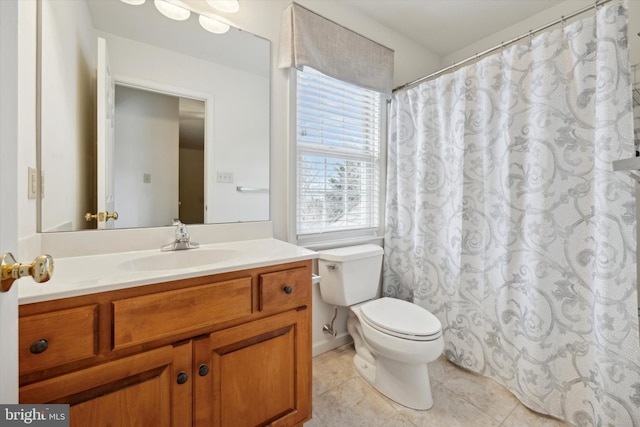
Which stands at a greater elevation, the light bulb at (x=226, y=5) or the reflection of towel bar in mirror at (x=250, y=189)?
the light bulb at (x=226, y=5)

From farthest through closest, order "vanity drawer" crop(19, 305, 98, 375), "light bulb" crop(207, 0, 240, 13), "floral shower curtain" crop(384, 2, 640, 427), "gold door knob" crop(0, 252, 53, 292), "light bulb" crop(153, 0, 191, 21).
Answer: "light bulb" crop(207, 0, 240, 13)
"light bulb" crop(153, 0, 191, 21)
"floral shower curtain" crop(384, 2, 640, 427)
"vanity drawer" crop(19, 305, 98, 375)
"gold door knob" crop(0, 252, 53, 292)

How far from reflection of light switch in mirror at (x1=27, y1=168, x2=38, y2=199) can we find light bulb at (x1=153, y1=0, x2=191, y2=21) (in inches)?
36.0

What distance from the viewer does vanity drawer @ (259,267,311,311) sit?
103cm

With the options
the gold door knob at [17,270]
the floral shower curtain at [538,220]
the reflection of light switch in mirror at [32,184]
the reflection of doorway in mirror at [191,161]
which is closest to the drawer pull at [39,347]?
the gold door knob at [17,270]

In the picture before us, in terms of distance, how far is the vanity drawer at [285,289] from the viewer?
1031 millimetres

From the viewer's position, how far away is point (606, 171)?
A: 116cm

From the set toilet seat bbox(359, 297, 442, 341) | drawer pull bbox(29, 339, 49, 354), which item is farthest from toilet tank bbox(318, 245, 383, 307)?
drawer pull bbox(29, 339, 49, 354)

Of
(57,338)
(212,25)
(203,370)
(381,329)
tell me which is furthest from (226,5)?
(381,329)

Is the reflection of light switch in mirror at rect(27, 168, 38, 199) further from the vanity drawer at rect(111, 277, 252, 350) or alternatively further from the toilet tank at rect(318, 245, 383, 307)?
the toilet tank at rect(318, 245, 383, 307)

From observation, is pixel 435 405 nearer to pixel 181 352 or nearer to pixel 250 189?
pixel 181 352

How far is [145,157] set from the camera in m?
1.28

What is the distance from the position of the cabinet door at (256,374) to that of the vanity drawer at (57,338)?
29cm

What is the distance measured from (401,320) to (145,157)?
1.55m

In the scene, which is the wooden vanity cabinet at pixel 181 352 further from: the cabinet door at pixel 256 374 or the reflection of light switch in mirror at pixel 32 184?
the reflection of light switch in mirror at pixel 32 184
